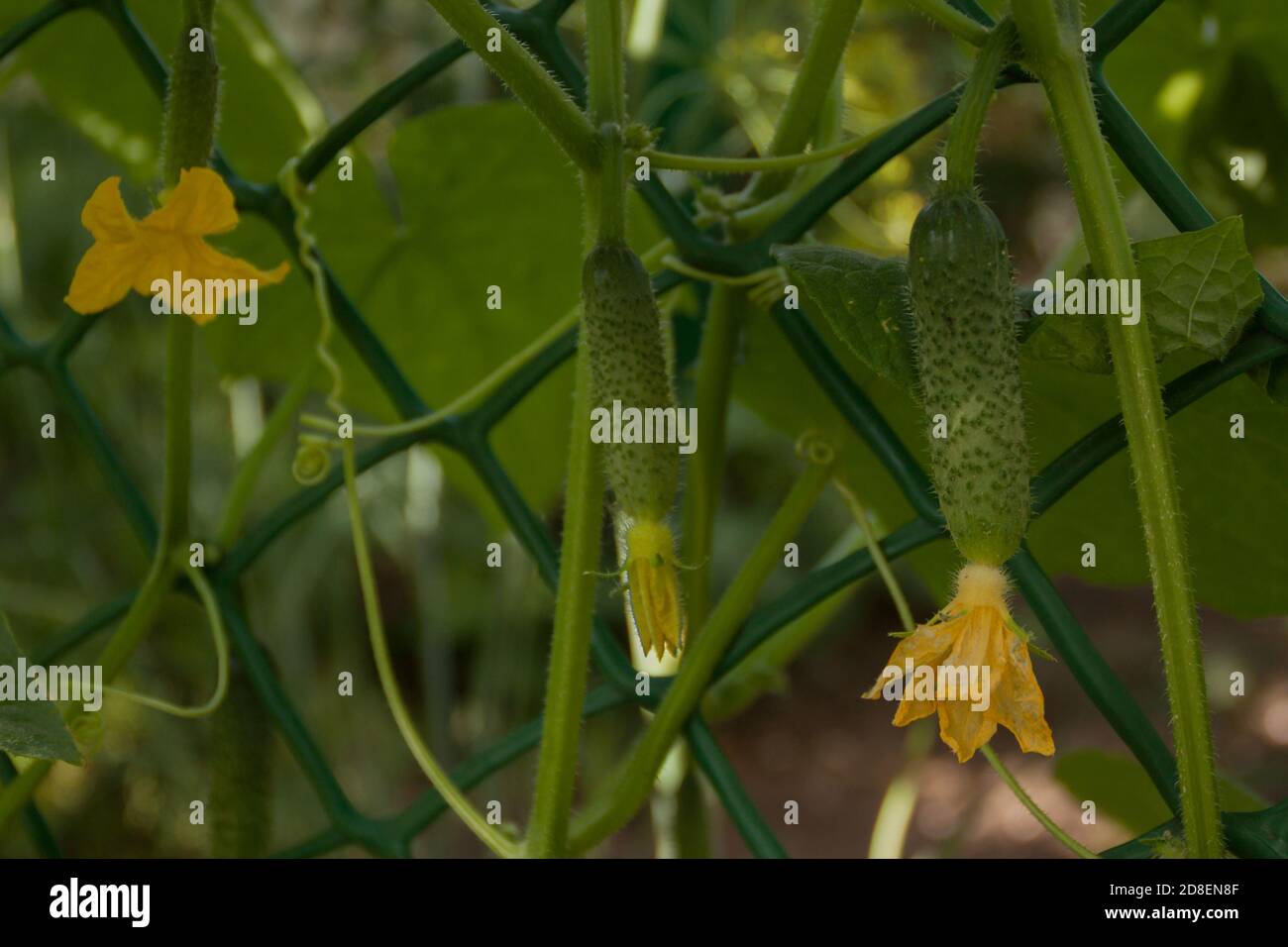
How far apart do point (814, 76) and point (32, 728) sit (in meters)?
0.37

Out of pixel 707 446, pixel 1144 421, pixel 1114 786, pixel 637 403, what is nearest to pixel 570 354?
pixel 707 446

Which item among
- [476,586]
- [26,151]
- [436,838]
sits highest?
[26,151]

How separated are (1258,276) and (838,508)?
2.66m

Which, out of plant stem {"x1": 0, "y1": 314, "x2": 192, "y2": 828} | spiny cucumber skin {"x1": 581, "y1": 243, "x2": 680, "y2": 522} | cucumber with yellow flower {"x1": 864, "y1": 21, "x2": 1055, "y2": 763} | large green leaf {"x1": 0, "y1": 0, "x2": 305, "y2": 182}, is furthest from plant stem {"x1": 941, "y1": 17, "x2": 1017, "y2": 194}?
large green leaf {"x1": 0, "y1": 0, "x2": 305, "y2": 182}

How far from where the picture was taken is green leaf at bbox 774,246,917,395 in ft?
1.54

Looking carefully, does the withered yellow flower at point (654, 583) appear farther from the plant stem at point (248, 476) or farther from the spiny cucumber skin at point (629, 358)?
the plant stem at point (248, 476)

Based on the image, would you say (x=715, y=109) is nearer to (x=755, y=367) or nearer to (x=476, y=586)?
(x=755, y=367)

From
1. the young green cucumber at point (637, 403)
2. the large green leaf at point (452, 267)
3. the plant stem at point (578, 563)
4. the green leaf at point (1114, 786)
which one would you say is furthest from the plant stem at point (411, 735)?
the green leaf at point (1114, 786)

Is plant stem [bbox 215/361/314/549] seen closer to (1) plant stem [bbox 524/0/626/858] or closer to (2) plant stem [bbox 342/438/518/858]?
(2) plant stem [bbox 342/438/518/858]

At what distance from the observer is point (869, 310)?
0.47 meters

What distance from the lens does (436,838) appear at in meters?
2.16

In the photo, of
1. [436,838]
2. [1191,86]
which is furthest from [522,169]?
[436,838]

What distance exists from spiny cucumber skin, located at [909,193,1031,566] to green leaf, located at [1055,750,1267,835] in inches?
15.1
